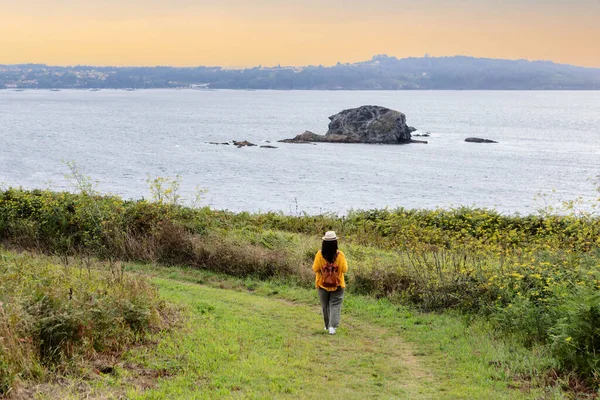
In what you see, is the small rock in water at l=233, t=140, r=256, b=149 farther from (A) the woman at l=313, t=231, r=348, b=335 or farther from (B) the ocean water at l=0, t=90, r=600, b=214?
(A) the woman at l=313, t=231, r=348, b=335

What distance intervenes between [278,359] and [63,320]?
3.44m

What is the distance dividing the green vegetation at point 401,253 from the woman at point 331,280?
286cm

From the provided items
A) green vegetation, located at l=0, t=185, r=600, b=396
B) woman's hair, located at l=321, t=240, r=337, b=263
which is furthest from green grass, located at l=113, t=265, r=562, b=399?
woman's hair, located at l=321, t=240, r=337, b=263

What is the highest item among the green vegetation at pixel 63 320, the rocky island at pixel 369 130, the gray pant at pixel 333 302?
the green vegetation at pixel 63 320

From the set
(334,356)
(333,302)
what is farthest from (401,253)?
(334,356)

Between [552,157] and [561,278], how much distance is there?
3185 inches

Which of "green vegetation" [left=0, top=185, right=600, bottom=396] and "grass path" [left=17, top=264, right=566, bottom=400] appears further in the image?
"green vegetation" [left=0, top=185, right=600, bottom=396]

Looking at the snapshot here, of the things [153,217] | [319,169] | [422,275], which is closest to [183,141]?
[319,169]

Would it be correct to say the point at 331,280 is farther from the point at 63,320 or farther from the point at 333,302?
the point at 63,320

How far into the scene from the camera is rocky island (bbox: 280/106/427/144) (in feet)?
339

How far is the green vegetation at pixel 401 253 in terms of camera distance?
9.69 m

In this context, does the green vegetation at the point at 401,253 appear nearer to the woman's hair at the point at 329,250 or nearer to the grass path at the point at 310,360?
the grass path at the point at 310,360

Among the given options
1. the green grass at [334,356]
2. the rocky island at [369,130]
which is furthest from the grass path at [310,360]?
the rocky island at [369,130]

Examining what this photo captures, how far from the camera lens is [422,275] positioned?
46.3 feet
